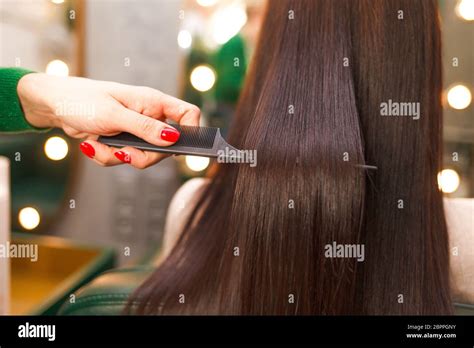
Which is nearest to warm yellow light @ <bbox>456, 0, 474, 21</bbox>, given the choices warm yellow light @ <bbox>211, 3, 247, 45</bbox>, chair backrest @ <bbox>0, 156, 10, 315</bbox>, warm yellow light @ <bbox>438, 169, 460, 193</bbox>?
warm yellow light @ <bbox>438, 169, 460, 193</bbox>

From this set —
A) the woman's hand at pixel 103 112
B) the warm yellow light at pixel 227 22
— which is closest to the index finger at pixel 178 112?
the woman's hand at pixel 103 112

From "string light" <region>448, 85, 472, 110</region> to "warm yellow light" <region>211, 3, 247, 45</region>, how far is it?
0.48 m

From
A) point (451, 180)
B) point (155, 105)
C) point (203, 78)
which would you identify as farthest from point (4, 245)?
point (451, 180)

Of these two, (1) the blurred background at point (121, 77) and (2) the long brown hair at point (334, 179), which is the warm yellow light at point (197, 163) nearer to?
(1) the blurred background at point (121, 77)

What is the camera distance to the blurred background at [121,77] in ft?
3.28

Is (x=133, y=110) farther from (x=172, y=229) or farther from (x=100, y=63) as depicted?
(x=100, y=63)

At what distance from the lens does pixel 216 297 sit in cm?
76

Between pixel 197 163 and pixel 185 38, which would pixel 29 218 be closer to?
pixel 197 163

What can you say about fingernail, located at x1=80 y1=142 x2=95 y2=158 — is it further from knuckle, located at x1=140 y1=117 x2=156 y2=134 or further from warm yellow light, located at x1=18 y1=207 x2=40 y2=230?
warm yellow light, located at x1=18 y1=207 x2=40 y2=230

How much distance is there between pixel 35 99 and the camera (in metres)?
0.77

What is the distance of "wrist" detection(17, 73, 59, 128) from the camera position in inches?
30.1

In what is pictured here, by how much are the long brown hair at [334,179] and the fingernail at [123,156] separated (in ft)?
0.59

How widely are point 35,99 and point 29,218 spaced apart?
1.64 ft

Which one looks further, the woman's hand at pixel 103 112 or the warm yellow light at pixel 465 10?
the warm yellow light at pixel 465 10
